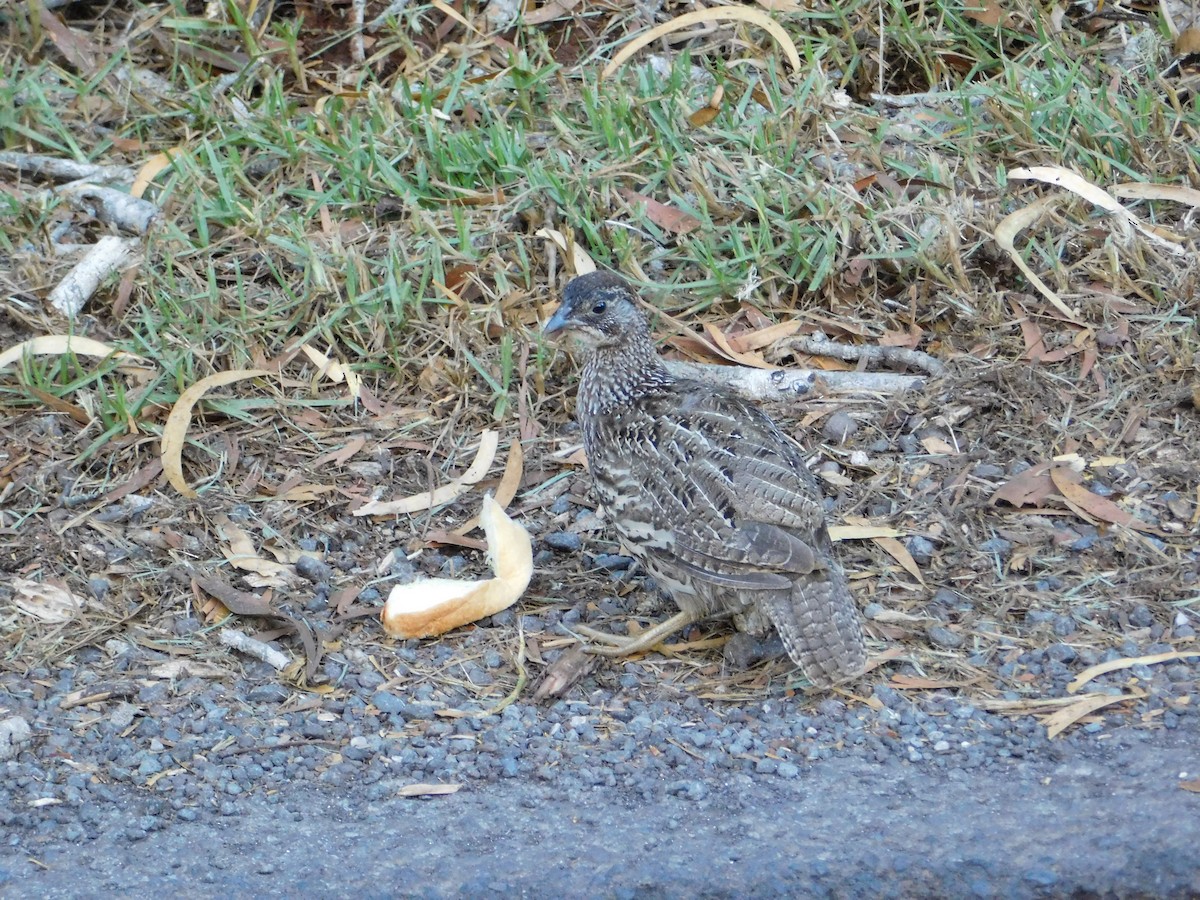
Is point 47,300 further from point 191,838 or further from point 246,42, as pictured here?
point 191,838

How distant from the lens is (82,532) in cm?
571

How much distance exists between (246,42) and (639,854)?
5.51 metres

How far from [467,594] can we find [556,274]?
6.90 ft

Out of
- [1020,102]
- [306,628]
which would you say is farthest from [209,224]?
[1020,102]

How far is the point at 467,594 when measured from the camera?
518 centimetres

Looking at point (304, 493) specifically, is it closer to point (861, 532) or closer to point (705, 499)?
point (705, 499)

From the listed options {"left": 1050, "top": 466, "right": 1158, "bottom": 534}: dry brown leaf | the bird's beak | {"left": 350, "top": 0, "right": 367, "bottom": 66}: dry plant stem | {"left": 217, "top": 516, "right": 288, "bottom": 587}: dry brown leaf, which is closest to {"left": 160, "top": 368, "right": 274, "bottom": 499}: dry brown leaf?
{"left": 217, "top": 516, "right": 288, "bottom": 587}: dry brown leaf

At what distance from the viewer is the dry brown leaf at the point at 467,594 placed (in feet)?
16.9

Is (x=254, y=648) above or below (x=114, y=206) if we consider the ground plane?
below

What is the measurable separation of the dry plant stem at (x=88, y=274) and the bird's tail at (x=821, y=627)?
3623 mm

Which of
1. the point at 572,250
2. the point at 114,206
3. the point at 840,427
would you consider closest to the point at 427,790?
the point at 840,427

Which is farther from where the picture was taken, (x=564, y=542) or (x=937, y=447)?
(x=937, y=447)

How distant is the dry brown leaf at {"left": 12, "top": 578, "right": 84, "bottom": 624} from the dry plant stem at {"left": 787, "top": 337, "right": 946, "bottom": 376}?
313 cm

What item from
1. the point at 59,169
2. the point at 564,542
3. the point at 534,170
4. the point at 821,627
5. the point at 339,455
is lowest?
the point at 564,542
